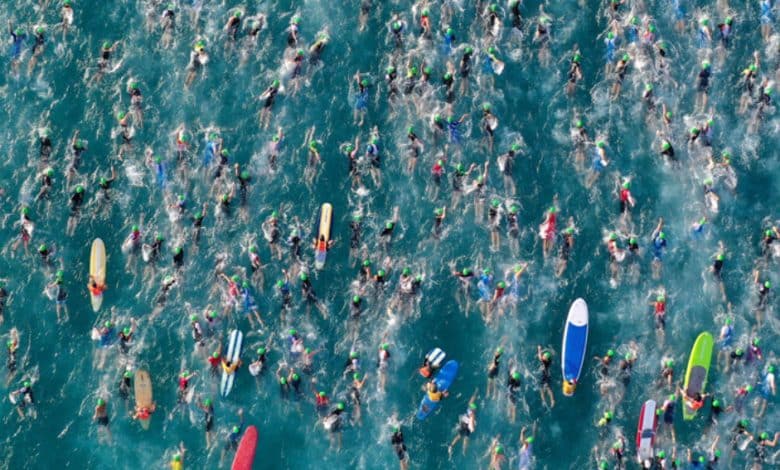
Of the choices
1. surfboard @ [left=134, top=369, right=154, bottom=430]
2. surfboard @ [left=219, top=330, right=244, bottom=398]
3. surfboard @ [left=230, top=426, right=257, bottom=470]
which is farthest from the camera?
surfboard @ [left=219, top=330, right=244, bottom=398]

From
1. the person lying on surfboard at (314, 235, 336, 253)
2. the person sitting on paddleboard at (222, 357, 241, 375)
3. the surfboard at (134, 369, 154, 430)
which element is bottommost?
the surfboard at (134, 369, 154, 430)

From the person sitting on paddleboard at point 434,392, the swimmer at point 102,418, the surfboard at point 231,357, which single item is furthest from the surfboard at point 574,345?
the swimmer at point 102,418

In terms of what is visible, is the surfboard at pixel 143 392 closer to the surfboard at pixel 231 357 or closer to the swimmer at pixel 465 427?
the surfboard at pixel 231 357

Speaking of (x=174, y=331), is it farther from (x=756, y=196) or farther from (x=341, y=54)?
(x=756, y=196)

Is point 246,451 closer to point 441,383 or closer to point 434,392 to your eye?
point 434,392

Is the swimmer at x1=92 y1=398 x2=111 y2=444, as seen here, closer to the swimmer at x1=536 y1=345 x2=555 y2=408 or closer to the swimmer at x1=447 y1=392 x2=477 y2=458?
the swimmer at x1=447 y1=392 x2=477 y2=458

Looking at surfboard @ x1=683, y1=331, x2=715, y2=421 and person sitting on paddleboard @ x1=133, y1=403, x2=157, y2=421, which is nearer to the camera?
person sitting on paddleboard @ x1=133, y1=403, x2=157, y2=421

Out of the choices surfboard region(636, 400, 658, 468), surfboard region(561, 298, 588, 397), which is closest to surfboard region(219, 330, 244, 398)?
surfboard region(561, 298, 588, 397)
